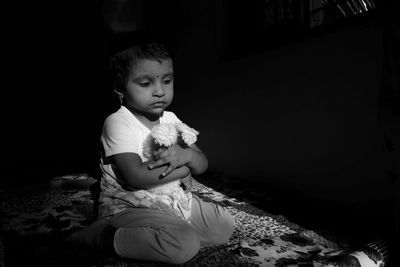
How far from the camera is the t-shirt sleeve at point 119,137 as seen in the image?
3.66ft

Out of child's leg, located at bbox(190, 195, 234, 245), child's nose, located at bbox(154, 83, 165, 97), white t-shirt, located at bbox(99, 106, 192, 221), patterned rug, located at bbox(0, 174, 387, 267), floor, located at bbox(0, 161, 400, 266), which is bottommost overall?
floor, located at bbox(0, 161, 400, 266)

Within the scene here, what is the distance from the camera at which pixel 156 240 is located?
99 cm

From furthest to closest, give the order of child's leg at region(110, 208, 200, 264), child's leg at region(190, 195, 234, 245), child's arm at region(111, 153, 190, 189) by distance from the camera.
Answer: child's leg at region(190, 195, 234, 245) → child's arm at region(111, 153, 190, 189) → child's leg at region(110, 208, 200, 264)

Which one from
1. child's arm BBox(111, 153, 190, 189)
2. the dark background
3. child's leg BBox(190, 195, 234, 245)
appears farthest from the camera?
the dark background

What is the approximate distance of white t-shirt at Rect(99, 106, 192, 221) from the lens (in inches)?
44.5

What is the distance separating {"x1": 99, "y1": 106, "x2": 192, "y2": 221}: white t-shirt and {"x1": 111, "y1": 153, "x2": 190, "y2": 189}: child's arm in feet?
0.09

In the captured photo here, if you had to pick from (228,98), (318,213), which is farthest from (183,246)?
(228,98)

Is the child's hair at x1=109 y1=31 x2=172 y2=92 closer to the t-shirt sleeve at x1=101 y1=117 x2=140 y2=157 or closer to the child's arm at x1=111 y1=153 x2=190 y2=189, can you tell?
the t-shirt sleeve at x1=101 y1=117 x2=140 y2=157

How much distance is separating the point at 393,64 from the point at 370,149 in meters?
0.58

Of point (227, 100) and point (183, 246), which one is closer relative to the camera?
point (183, 246)

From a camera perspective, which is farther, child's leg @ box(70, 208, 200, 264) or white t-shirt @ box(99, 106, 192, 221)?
white t-shirt @ box(99, 106, 192, 221)

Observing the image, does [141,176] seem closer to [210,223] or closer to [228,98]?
[210,223]

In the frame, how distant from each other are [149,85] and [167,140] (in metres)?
0.22

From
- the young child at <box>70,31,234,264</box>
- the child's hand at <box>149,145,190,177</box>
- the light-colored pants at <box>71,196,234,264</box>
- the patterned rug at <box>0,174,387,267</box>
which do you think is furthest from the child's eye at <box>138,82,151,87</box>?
the patterned rug at <box>0,174,387,267</box>
